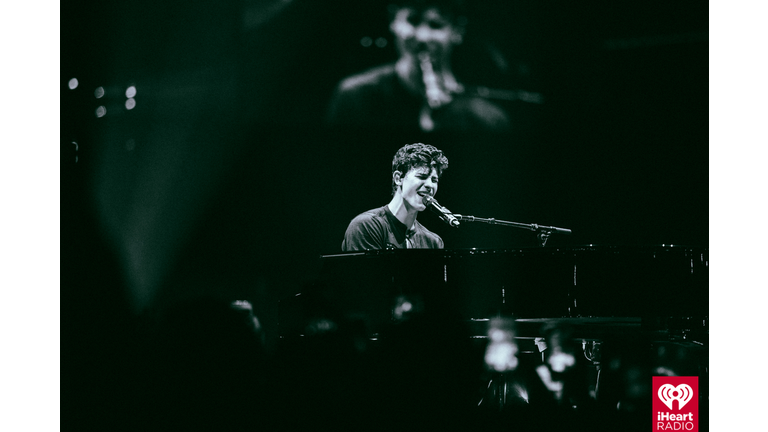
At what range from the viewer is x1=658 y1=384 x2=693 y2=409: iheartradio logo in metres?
2.82

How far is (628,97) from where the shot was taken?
323 centimetres

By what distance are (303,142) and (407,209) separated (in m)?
0.70

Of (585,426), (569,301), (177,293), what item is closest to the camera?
(569,301)

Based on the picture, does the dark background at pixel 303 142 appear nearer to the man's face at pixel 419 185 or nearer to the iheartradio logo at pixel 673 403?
the man's face at pixel 419 185

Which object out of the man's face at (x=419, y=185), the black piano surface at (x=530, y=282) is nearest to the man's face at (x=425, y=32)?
the man's face at (x=419, y=185)

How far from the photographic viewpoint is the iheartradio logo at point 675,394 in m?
2.82

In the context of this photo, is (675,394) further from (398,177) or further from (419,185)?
(398,177)

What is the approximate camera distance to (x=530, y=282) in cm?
261

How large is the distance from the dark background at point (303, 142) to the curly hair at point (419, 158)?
66mm

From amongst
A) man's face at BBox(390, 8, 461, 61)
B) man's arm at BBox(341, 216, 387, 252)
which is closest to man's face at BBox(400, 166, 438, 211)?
man's arm at BBox(341, 216, 387, 252)

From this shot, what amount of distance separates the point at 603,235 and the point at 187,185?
2.37 meters

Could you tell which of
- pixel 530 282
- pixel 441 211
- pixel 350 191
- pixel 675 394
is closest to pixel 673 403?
pixel 675 394

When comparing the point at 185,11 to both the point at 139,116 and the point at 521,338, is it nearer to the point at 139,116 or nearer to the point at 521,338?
the point at 139,116
